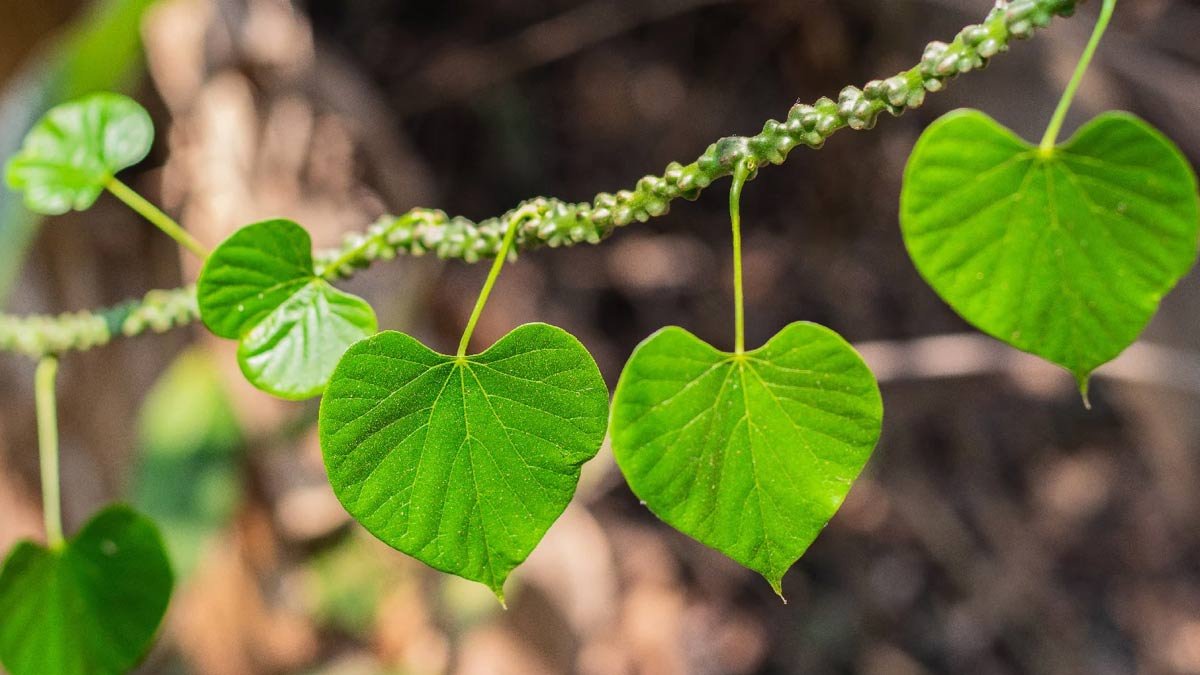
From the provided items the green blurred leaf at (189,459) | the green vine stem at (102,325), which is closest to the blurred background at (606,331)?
the green blurred leaf at (189,459)

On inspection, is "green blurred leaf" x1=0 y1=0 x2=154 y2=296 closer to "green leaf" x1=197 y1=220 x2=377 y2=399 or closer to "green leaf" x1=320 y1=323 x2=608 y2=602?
"green leaf" x1=197 y1=220 x2=377 y2=399

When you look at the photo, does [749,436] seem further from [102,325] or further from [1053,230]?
[102,325]

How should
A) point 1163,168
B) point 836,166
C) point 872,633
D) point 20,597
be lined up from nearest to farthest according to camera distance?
point 1163,168 < point 20,597 < point 872,633 < point 836,166

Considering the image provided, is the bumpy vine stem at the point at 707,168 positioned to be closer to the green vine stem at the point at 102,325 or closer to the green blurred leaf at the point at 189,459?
the green vine stem at the point at 102,325

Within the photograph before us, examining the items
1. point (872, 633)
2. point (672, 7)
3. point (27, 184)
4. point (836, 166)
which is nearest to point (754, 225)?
point (836, 166)

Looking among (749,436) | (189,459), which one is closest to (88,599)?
(749,436)

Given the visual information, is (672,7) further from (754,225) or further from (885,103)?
(885,103)

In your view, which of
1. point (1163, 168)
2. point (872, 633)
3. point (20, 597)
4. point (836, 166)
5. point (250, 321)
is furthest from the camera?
point (836, 166)
